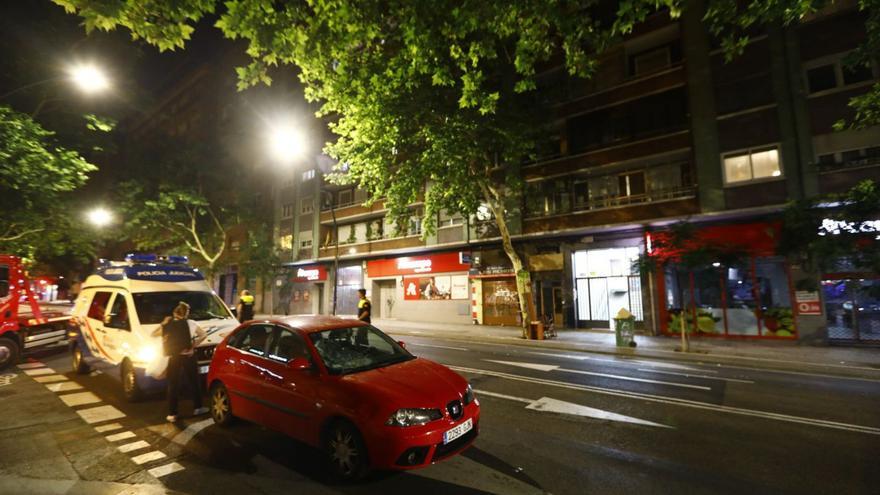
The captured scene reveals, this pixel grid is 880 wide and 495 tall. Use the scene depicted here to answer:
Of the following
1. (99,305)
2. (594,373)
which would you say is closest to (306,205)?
(99,305)

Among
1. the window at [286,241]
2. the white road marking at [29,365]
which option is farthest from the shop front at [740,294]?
the window at [286,241]

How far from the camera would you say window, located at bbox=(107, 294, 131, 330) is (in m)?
7.38

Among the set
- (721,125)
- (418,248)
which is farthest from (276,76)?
(721,125)

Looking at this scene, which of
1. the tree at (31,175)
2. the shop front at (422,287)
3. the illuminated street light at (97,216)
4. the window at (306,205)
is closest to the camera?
the tree at (31,175)

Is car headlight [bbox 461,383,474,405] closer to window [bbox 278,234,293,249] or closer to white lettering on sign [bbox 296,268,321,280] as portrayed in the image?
white lettering on sign [bbox 296,268,321,280]

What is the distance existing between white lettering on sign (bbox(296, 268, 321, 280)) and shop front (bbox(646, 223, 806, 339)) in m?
24.6

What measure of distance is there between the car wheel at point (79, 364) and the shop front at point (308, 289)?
21715mm

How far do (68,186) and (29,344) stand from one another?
16.7 feet

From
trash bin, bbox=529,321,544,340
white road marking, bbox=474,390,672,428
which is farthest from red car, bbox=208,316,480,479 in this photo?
trash bin, bbox=529,321,544,340

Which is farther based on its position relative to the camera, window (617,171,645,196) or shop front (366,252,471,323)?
shop front (366,252,471,323)

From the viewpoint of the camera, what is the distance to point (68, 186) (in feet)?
41.0

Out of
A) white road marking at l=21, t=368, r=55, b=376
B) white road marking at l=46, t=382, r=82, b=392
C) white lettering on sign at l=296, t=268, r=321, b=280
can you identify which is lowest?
white road marking at l=46, t=382, r=82, b=392

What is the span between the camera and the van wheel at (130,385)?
6613 millimetres

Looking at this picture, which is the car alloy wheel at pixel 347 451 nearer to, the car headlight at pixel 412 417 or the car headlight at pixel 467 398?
the car headlight at pixel 412 417
